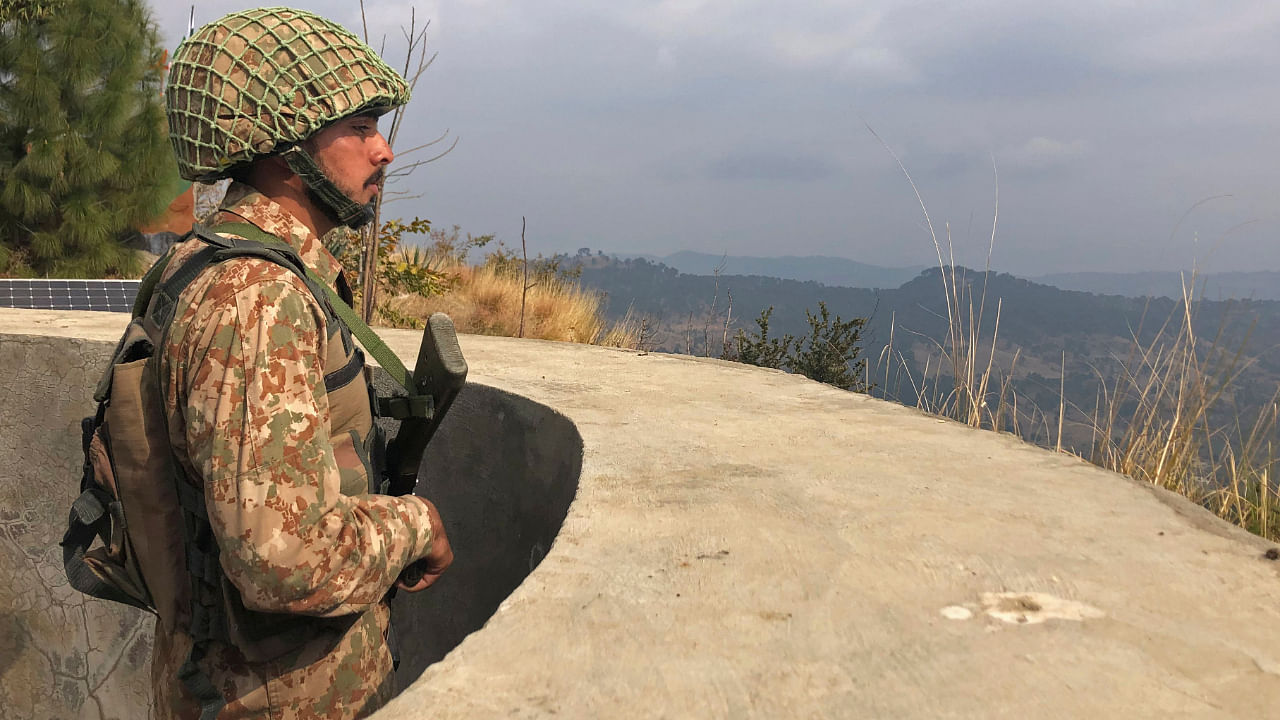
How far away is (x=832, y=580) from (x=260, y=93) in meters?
1.39

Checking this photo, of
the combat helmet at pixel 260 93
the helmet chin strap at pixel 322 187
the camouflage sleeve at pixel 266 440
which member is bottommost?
the camouflage sleeve at pixel 266 440

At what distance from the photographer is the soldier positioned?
1.36 m

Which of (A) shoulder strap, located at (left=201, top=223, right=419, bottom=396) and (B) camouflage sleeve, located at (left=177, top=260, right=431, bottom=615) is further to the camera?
(A) shoulder strap, located at (left=201, top=223, right=419, bottom=396)

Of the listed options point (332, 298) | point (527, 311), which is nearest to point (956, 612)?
point (332, 298)

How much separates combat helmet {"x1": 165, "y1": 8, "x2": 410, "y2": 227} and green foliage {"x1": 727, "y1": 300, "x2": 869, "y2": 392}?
6752mm

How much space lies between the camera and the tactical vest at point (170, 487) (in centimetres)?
152

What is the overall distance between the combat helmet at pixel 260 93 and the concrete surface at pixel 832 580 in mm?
917

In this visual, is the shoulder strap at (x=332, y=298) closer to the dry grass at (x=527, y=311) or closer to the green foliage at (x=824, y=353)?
the green foliage at (x=824, y=353)

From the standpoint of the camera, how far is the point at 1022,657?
57.8 inches

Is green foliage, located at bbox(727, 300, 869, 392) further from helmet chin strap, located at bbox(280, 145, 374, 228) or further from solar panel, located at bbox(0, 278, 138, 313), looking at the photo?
helmet chin strap, located at bbox(280, 145, 374, 228)

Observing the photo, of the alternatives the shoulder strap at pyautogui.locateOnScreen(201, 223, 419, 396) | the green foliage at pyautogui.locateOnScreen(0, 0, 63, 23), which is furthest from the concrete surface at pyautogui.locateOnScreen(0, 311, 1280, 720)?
the green foliage at pyautogui.locateOnScreen(0, 0, 63, 23)

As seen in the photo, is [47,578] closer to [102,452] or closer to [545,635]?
[102,452]

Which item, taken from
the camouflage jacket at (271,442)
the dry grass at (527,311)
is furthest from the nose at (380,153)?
the dry grass at (527,311)

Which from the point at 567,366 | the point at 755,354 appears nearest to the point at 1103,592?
the point at 567,366
